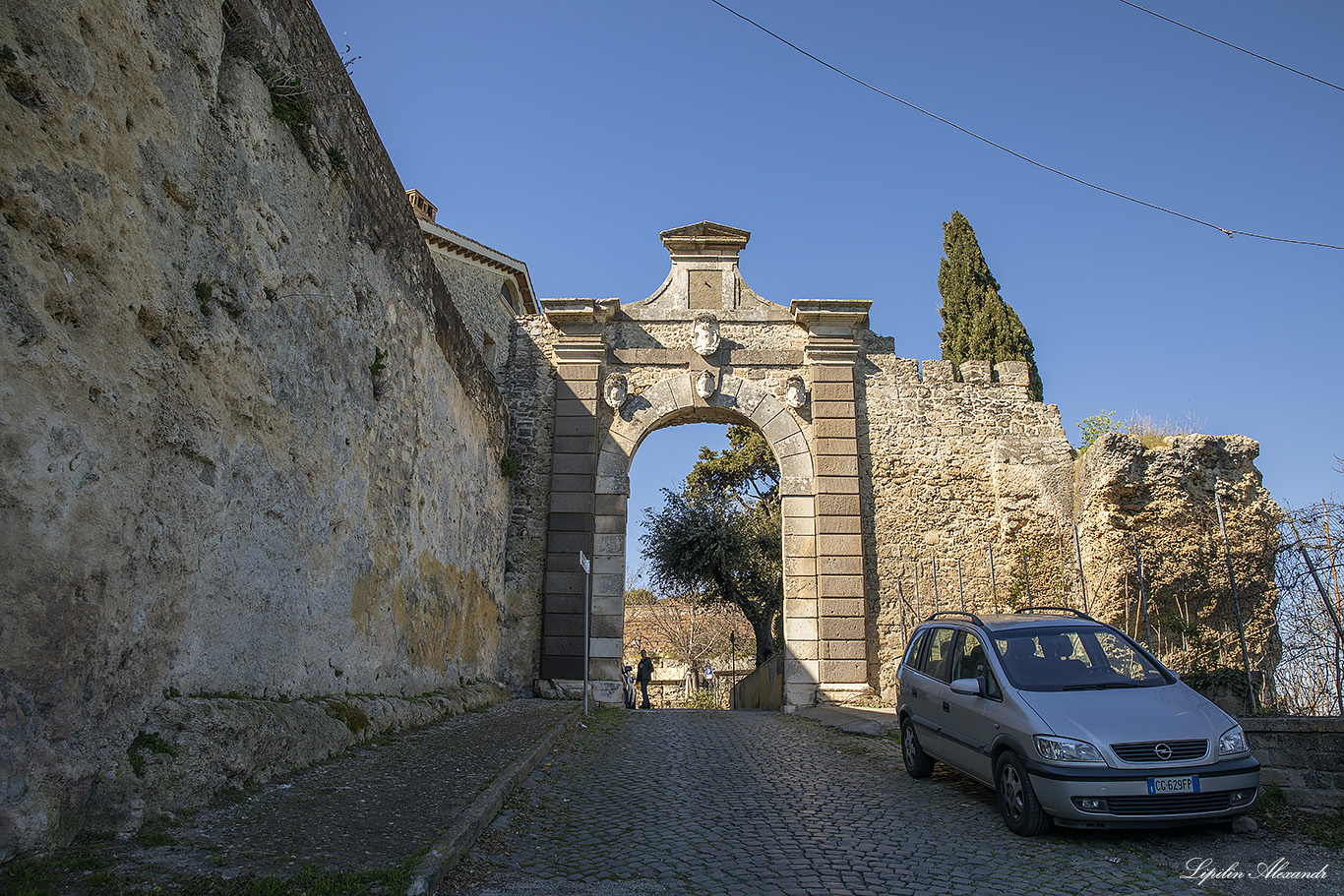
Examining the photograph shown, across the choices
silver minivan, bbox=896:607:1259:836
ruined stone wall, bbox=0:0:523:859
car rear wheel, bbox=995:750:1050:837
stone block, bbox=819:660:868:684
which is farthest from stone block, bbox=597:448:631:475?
car rear wheel, bbox=995:750:1050:837

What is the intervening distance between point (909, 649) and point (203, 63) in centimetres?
664

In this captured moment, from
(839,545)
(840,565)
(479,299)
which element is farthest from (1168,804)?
(479,299)

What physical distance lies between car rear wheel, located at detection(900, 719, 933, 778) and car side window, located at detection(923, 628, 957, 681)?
51 cm

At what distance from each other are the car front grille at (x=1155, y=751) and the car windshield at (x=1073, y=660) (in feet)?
2.17

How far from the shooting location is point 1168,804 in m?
4.64

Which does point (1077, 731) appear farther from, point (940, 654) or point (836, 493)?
point (836, 493)

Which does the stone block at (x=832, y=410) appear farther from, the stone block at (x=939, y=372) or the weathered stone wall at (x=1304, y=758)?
the weathered stone wall at (x=1304, y=758)

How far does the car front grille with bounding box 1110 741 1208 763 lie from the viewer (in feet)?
15.5

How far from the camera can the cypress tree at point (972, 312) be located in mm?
18641

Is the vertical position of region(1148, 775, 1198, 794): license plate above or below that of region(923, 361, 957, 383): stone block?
below

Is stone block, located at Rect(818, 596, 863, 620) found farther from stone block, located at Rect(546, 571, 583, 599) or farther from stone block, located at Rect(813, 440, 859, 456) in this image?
stone block, located at Rect(546, 571, 583, 599)

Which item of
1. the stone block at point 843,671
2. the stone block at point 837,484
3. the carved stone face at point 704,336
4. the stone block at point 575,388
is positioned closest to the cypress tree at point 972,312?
the stone block at point 837,484

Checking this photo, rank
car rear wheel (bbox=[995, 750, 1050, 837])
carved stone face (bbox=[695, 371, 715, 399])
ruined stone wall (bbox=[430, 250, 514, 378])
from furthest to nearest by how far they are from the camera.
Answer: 1. ruined stone wall (bbox=[430, 250, 514, 378])
2. carved stone face (bbox=[695, 371, 715, 399])
3. car rear wheel (bbox=[995, 750, 1050, 837])

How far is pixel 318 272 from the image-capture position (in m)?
6.21
